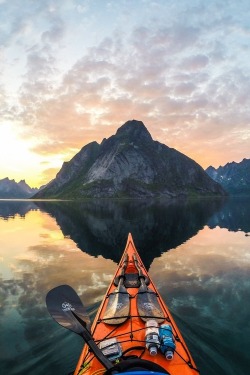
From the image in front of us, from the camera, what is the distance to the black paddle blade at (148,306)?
10.4 m

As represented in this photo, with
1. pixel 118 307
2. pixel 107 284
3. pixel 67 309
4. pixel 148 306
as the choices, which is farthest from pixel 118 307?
pixel 107 284

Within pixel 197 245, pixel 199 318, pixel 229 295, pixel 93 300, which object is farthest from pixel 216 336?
pixel 197 245

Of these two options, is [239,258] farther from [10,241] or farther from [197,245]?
[10,241]

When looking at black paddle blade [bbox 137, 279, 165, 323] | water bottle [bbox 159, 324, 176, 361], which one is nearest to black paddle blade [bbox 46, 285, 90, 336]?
black paddle blade [bbox 137, 279, 165, 323]

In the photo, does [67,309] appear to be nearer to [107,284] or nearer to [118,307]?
[118,307]

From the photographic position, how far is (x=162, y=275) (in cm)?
2297

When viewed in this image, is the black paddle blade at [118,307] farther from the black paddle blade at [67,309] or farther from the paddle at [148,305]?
the black paddle blade at [67,309]

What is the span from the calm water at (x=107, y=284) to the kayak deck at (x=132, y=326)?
2138 millimetres

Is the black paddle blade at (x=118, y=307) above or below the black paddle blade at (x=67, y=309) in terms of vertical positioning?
below

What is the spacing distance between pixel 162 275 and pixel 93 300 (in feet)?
25.5

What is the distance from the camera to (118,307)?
37.0 ft

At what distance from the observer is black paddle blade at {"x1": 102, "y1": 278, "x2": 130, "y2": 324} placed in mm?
10398

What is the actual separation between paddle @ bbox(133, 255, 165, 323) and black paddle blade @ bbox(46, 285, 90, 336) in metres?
2.46

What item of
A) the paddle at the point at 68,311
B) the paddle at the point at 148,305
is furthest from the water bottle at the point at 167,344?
the paddle at the point at 68,311
